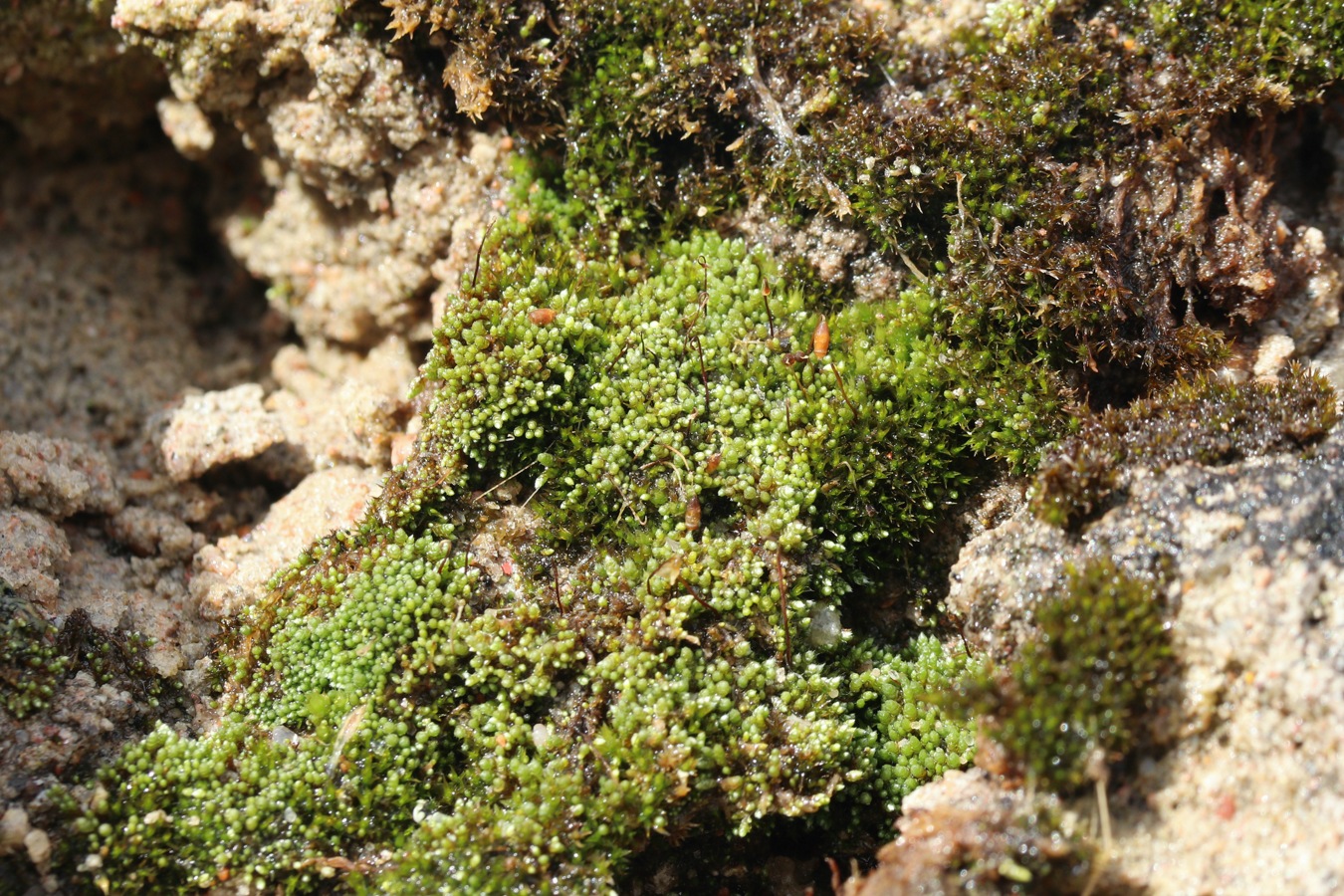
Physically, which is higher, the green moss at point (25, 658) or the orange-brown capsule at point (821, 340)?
the green moss at point (25, 658)

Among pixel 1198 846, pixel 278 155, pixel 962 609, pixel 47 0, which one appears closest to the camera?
pixel 1198 846

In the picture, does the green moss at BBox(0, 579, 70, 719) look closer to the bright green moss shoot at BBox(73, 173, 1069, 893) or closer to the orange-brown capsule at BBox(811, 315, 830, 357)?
the bright green moss shoot at BBox(73, 173, 1069, 893)

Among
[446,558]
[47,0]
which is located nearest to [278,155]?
[47,0]

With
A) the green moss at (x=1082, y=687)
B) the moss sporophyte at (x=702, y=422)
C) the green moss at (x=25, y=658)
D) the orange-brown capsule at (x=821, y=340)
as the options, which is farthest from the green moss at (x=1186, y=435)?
the green moss at (x=25, y=658)

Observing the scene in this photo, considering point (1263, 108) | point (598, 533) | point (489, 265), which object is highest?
point (489, 265)

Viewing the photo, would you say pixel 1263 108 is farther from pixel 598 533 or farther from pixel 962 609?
pixel 598 533

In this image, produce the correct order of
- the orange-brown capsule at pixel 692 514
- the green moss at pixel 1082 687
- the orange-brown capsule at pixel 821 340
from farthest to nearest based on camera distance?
the orange-brown capsule at pixel 821 340
the orange-brown capsule at pixel 692 514
the green moss at pixel 1082 687

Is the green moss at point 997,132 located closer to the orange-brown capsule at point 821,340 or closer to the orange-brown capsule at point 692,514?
the orange-brown capsule at point 821,340

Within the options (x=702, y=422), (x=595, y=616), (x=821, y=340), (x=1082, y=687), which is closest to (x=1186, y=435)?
(x=1082, y=687)
